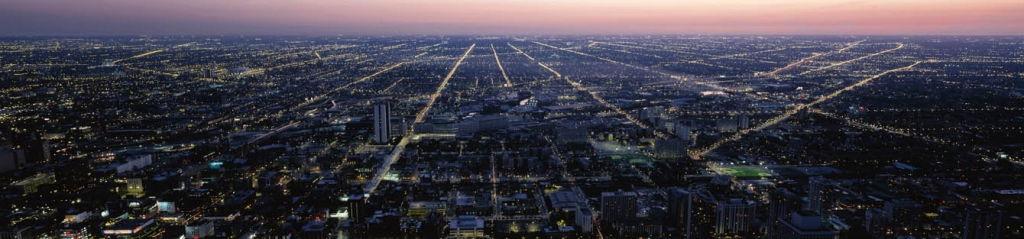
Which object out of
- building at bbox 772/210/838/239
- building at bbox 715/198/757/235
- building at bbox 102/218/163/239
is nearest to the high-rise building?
building at bbox 772/210/838/239

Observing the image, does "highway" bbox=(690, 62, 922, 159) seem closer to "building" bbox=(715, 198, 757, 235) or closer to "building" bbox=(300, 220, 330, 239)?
"building" bbox=(715, 198, 757, 235)

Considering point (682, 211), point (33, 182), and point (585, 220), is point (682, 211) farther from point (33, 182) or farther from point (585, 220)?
point (33, 182)

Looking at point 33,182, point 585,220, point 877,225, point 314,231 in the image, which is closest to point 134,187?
point 33,182

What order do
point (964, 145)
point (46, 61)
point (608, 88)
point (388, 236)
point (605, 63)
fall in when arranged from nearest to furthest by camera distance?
1. point (388, 236)
2. point (964, 145)
3. point (608, 88)
4. point (46, 61)
5. point (605, 63)

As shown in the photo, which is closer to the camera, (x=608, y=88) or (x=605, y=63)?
(x=608, y=88)

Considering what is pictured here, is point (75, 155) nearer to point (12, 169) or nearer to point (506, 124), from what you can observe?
point (12, 169)

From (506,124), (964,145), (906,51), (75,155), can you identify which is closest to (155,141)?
(75,155)
